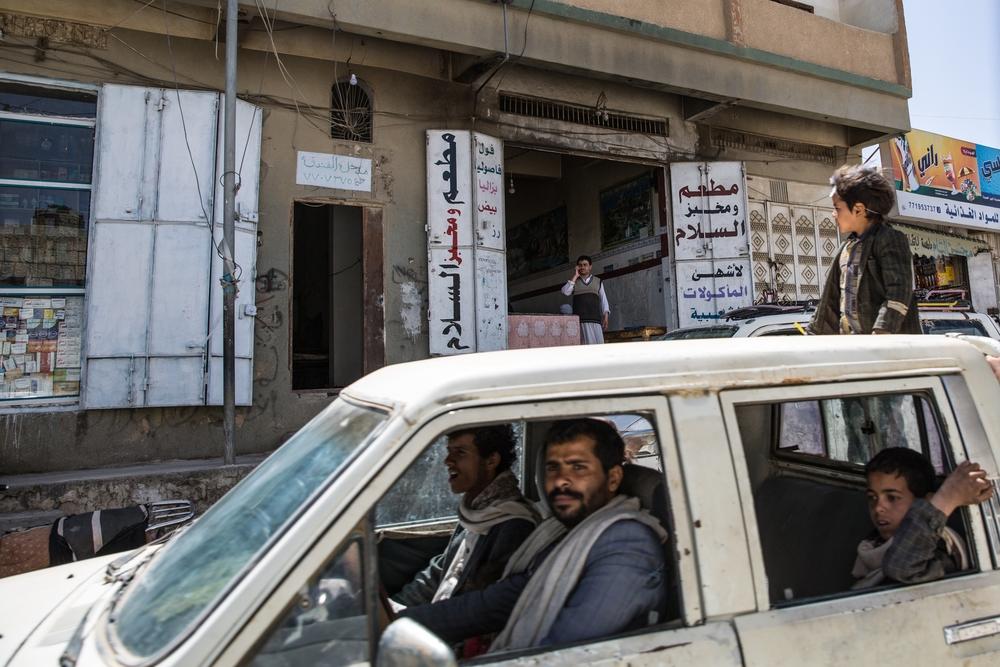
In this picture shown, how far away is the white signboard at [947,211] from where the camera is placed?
46.1ft

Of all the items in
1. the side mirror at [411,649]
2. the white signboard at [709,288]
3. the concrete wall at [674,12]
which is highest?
the concrete wall at [674,12]

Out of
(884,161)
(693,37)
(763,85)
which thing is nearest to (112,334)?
(693,37)

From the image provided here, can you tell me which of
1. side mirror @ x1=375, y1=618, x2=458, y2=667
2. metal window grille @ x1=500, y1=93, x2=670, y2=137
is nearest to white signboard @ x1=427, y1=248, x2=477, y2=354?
metal window grille @ x1=500, y1=93, x2=670, y2=137

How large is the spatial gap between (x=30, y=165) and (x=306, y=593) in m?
6.89

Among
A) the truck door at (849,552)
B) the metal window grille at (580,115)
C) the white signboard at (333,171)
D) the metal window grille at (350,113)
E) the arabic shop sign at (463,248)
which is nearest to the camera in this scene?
the truck door at (849,552)

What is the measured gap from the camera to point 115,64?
6629mm

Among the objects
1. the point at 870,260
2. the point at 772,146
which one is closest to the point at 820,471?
the point at 870,260

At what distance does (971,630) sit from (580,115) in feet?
27.6

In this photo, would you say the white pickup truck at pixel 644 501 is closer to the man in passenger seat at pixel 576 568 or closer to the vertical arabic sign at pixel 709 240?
the man in passenger seat at pixel 576 568

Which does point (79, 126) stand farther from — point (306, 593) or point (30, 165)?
point (306, 593)

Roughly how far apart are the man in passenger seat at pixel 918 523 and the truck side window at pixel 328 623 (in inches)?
49.1

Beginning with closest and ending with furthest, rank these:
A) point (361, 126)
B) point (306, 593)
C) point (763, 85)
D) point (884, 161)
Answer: point (306, 593)
point (361, 126)
point (763, 85)
point (884, 161)

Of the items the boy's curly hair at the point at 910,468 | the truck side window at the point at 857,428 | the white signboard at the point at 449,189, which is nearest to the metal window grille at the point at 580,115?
the white signboard at the point at 449,189

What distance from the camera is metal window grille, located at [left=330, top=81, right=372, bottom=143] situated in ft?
25.5
